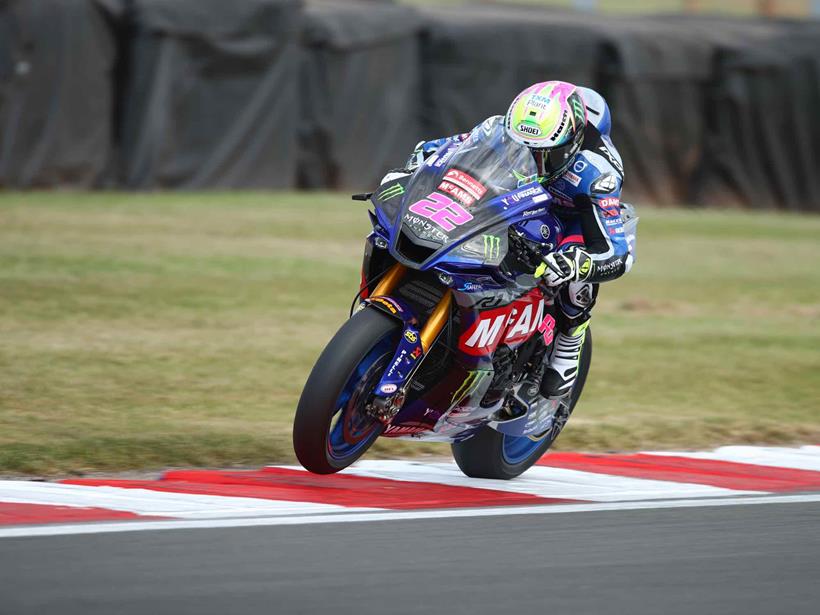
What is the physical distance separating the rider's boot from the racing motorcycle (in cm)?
15

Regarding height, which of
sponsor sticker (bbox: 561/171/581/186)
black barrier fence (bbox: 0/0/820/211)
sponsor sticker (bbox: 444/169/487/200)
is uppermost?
black barrier fence (bbox: 0/0/820/211)

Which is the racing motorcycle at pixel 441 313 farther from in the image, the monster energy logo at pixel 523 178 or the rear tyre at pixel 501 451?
the rear tyre at pixel 501 451

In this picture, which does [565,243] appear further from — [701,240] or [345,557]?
[701,240]

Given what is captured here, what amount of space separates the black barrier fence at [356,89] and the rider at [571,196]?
Result: 12.7m

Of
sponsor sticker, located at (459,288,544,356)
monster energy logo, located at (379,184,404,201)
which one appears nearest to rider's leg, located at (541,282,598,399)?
sponsor sticker, located at (459,288,544,356)

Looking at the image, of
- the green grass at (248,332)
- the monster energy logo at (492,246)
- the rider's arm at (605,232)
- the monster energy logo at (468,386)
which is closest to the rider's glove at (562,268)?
the rider's arm at (605,232)

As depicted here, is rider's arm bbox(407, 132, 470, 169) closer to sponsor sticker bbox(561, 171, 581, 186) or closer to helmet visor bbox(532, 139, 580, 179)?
helmet visor bbox(532, 139, 580, 179)

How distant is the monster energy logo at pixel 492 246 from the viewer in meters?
5.84

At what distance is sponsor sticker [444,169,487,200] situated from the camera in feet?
19.5

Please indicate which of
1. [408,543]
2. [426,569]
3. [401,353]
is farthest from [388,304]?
[426,569]

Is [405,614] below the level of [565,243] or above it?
below

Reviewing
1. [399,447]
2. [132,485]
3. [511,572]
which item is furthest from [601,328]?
[511,572]

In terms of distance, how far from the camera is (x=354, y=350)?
561 cm

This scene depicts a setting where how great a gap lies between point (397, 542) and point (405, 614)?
36.4 inches
